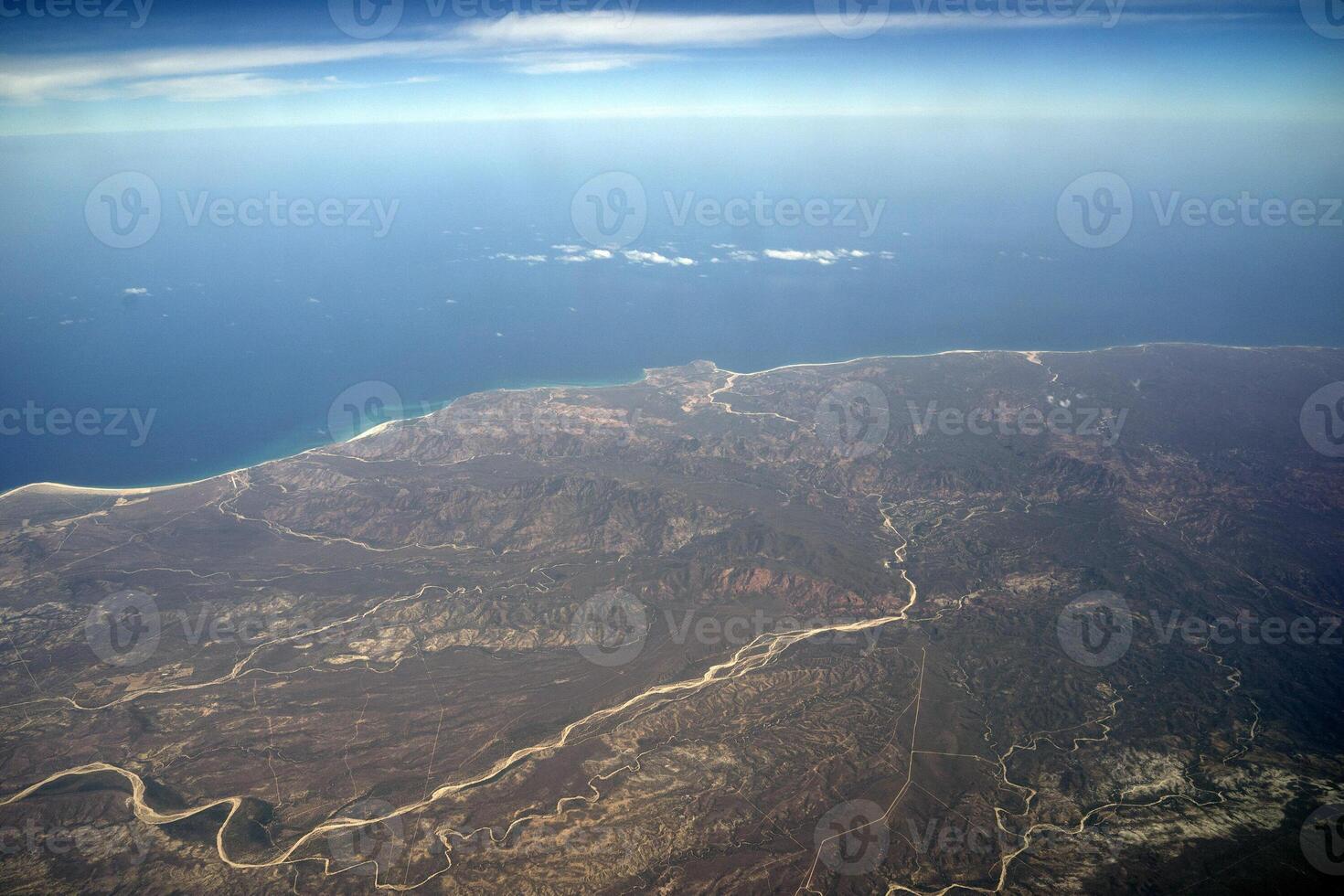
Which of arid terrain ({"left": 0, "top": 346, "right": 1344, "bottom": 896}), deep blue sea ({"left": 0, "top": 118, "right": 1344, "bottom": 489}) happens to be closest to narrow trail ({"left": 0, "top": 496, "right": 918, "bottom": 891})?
arid terrain ({"left": 0, "top": 346, "right": 1344, "bottom": 896})

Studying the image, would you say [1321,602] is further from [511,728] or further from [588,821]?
[511,728]

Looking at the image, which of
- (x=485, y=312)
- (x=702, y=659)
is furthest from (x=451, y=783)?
(x=485, y=312)

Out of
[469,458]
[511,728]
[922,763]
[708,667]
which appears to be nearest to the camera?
[922,763]

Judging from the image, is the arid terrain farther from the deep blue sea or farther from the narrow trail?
the deep blue sea

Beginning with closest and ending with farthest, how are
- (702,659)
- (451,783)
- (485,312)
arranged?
(451,783) < (702,659) < (485,312)

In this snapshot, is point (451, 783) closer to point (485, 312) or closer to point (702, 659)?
point (702, 659)

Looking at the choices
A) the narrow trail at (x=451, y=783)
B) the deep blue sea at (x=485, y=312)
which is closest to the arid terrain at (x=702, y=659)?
the narrow trail at (x=451, y=783)

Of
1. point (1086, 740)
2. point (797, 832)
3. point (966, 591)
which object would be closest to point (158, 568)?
point (797, 832)

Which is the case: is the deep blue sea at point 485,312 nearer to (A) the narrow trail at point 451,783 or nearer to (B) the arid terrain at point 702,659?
(B) the arid terrain at point 702,659
